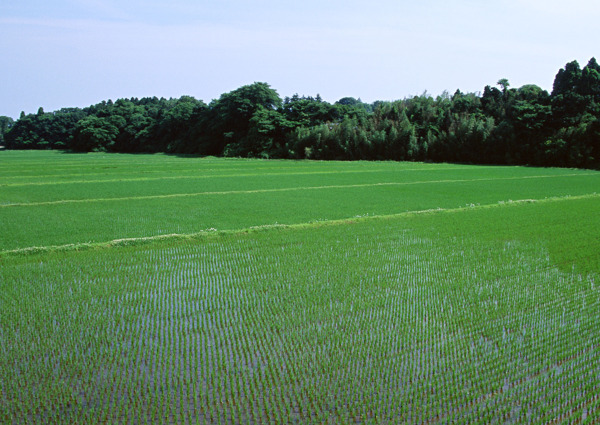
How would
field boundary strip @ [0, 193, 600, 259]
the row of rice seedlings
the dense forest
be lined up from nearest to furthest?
1. the row of rice seedlings
2. field boundary strip @ [0, 193, 600, 259]
3. the dense forest

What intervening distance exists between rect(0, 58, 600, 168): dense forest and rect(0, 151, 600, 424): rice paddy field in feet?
79.9

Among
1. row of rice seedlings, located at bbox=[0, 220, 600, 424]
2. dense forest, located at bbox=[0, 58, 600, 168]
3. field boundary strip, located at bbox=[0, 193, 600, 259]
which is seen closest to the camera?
row of rice seedlings, located at bbox=[0, 220, 600, 424]

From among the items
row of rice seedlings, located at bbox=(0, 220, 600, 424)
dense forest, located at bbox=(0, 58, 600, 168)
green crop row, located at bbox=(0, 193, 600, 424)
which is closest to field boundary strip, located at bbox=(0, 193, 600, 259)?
green crop row, located at bbox=(0, 193, 600, 424)

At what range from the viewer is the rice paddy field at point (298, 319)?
4180 millimetres

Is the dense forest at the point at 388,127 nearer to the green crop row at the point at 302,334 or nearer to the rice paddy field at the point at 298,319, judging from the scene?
the rice paddy field at the point at 298,319

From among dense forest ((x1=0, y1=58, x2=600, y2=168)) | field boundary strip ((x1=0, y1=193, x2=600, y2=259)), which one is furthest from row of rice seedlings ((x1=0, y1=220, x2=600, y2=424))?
dense forest ((x1=0, y1=58, x2=600, y2=168))

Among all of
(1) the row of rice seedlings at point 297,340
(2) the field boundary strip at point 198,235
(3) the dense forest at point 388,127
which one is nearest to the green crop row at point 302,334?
(1) the row of rice seedlings at point 297,340

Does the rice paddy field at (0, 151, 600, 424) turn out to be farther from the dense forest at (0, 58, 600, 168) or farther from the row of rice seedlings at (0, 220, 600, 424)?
the dense forest at (0, 58, 600, 168)

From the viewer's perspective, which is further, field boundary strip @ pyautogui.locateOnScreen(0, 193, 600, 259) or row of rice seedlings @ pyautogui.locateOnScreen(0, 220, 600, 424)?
field boundary strip @ pyautogui.locateOnScreen(0, 193, 600, 259)

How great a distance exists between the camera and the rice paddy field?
13.7ft

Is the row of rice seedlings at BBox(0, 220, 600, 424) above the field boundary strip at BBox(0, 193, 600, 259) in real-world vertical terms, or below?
below

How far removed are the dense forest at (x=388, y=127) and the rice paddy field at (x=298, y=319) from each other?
2435cm

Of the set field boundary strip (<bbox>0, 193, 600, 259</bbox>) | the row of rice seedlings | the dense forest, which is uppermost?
the dense forest

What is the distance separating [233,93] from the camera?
55469mm
